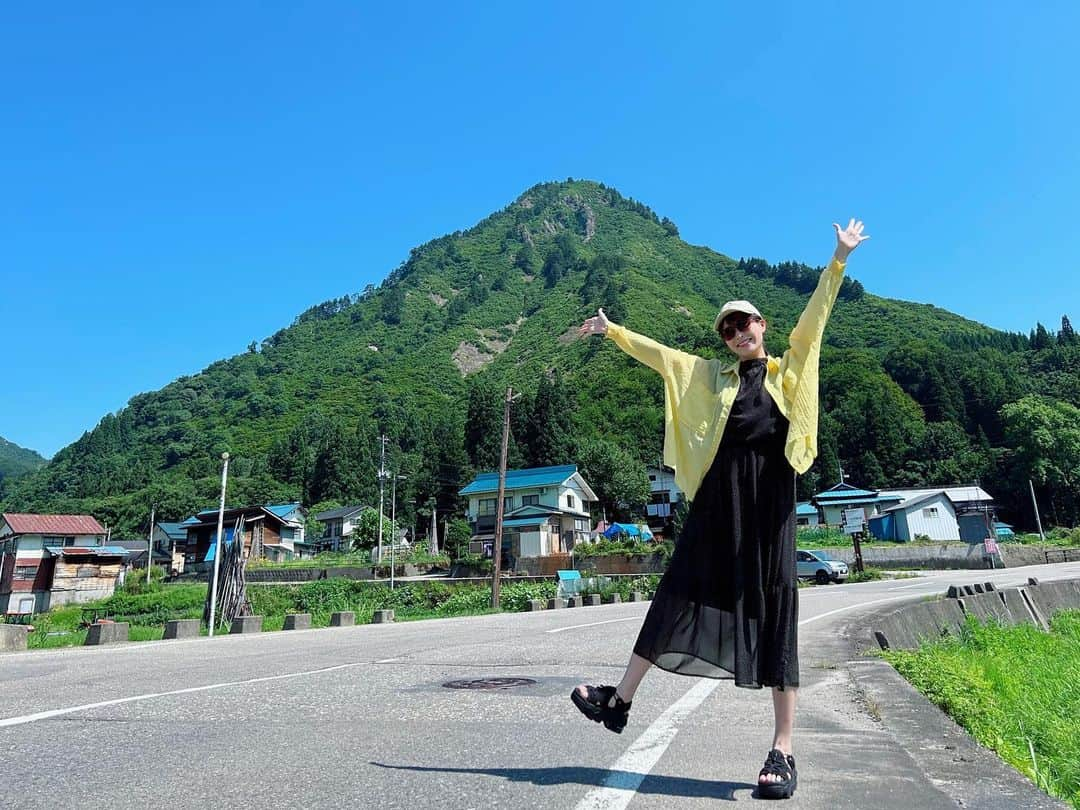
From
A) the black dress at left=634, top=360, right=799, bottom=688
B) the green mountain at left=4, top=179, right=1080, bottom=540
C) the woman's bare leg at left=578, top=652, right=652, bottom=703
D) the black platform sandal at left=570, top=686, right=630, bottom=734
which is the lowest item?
the black platform sandal at left=570, top=686, right=630, bottom=734

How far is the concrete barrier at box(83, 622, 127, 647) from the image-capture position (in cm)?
1049

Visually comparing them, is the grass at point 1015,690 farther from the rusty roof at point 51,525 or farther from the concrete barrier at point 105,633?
the rusty roof at point 51,525

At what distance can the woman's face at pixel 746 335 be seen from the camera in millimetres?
3029

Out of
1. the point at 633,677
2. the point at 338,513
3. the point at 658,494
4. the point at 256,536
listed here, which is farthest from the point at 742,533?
the point at 658,494

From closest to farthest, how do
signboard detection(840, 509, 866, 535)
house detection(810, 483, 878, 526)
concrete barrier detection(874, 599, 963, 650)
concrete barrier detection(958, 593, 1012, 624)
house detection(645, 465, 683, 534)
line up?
concrete barrier detection(874, 599, 963, 650) → concrete barrier detection(958, 593, 1012, 624) → signboard detection(840, 509, 866, 535) → house detection(810, 483, 878, 526) → house detection(645, 465, 683, 534)

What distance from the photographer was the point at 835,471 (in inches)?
3071

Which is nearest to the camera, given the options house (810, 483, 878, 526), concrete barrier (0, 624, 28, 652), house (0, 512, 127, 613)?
concrete barrier (0, 624, 28, 652)

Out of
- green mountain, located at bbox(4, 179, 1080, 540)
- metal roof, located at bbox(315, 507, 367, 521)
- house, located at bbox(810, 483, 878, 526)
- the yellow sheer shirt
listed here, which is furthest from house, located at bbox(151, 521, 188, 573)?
the yellow sheer shirt

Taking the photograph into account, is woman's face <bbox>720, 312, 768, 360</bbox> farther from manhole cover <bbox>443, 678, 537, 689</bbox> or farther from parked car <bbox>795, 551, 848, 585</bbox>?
parked car <bbox>795, 551, 848, 585</bbox>

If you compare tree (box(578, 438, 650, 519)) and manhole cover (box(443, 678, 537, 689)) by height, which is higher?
tree (box(578, 438, 650, 519))

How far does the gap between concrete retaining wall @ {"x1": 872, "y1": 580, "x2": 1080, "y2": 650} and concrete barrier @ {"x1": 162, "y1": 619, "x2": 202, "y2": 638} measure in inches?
395

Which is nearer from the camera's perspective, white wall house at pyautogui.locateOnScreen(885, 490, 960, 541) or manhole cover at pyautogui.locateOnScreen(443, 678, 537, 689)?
manhole cover at pyautogui.locateOnScreen(443, 678, 537, 689)

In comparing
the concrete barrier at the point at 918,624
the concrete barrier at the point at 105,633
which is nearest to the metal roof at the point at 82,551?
the concrete barrier at the point at 105,633

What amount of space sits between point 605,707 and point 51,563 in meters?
58.0
